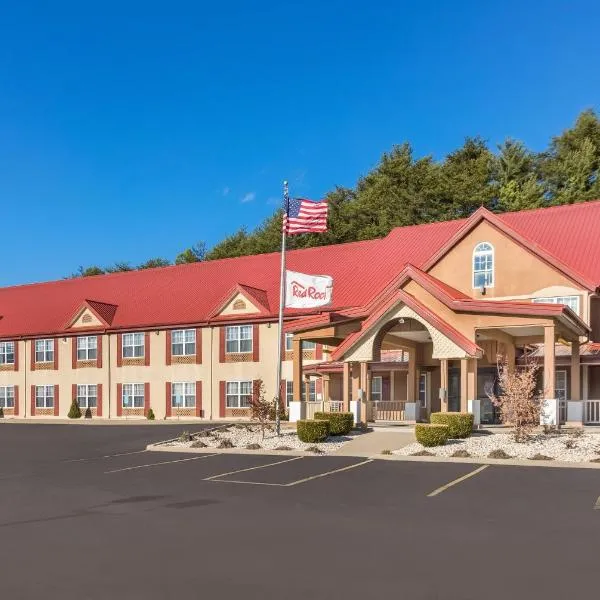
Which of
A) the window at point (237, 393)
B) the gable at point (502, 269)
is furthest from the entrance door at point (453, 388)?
the window at point (237, 393)

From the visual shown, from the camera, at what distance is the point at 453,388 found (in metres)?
35.7

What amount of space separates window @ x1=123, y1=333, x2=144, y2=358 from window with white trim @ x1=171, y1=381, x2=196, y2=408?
377 centimetres

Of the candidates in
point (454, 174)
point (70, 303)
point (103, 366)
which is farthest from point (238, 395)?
point (454, 174)

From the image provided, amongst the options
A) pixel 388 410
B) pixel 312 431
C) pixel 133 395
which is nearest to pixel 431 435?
pixel 312 431

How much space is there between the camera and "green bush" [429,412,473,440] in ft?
84.0

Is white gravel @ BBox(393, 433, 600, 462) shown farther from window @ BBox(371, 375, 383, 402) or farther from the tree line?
the tree line

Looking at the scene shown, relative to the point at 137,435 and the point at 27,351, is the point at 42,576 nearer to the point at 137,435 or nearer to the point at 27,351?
the point at 137,435

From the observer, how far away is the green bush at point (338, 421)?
27578 millimetres

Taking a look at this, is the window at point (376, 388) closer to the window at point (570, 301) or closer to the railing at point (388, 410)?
the railing at point (388, 410)

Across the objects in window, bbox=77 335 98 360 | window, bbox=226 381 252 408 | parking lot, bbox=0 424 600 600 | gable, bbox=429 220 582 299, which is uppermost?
gable, bbox=429 220 582 299

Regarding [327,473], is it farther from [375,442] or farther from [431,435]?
[375,442]

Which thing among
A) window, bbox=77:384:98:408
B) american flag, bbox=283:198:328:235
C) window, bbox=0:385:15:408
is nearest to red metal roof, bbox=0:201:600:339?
window, bbox=0:385:15:408

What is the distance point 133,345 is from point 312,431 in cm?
2644

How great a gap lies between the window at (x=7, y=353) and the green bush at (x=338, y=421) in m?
34.4
